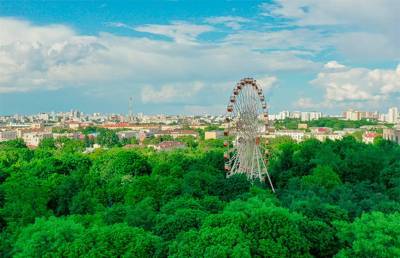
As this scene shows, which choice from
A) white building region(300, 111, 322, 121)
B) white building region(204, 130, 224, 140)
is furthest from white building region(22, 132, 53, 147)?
white building region(300, 111, 322, 121)

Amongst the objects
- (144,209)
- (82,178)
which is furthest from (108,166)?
(144,209)

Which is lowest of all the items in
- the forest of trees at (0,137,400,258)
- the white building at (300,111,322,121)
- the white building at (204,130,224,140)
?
the forest of trees at (0,137,400,258)

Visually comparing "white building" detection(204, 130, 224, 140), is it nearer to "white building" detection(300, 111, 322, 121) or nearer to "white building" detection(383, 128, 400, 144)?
"white building" detection(383, 128, 400, 144)

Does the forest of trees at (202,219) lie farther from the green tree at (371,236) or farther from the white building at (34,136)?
the white building at (34,136)

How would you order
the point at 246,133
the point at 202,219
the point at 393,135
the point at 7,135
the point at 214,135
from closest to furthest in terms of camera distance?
the point at 202,219 → the point at 246,133 → the point at 393,135 → the point at 214,135 → the point at 7,135

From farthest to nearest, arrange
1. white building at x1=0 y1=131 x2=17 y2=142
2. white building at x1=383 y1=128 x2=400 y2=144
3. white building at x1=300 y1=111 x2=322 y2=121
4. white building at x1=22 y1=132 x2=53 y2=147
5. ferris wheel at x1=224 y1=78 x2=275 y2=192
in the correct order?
white building at x1=300 y1=111 x2=322 y2=121 → white building at x1=0 y1=131 x2=17 y2=142 → white building at x1=22 y1=132 x2=53 y2=147 → white building at x1=383 y1=128 x2=400 y2=144 → ferris wheel at x1=224 y1=78 x2=275 y2=192

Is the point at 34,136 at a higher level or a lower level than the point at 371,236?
higher

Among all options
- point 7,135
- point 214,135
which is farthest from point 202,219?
point 7,135

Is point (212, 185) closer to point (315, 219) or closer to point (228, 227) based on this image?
point (315, 219)

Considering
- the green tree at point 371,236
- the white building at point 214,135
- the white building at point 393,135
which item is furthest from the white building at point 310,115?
the green tree at point 371,236

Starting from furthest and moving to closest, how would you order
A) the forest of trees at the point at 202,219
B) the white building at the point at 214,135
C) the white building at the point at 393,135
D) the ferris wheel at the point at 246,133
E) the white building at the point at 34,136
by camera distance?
the white building at the point at 34,136
the white building at the point at 214,135
the white building at the point at 393,135
the ferris wheel at the point at 246,133
the forest of trees at the point at 202,219

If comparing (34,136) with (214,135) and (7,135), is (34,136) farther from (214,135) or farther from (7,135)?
(214,135)
